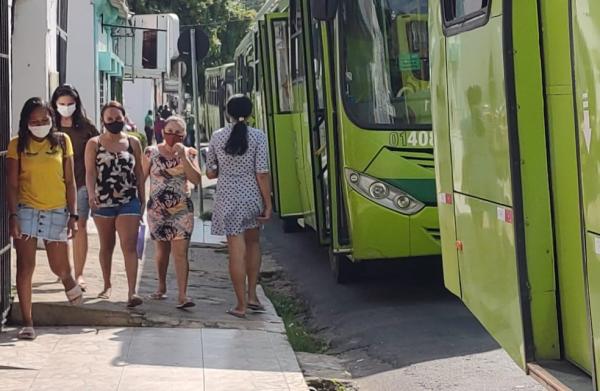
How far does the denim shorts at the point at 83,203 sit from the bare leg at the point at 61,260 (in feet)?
3.65

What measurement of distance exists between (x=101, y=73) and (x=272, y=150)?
13.3 metres

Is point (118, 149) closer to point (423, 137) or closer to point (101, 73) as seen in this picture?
point (423, 137)

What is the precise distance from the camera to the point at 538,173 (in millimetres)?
4961

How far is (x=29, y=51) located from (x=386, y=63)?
5172 mm

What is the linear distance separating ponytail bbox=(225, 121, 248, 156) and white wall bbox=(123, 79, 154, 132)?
32944mm

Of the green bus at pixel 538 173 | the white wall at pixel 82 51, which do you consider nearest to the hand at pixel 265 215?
the green bus at pixel 538 173

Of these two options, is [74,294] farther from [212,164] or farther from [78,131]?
[78,131]

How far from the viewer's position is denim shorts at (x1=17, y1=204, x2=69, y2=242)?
838 cm

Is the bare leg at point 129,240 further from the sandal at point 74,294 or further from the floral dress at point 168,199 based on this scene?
the sandal at point 74,294

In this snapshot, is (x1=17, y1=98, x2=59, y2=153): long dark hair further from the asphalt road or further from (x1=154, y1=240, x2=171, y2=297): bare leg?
the asphalt road

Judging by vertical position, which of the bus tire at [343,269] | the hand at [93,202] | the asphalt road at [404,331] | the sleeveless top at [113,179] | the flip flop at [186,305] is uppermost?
the sleeveless top at [113,179]

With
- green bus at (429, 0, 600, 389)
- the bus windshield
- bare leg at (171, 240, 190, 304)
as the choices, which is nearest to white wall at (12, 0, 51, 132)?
bare leg at (171, 240, 190, 304)

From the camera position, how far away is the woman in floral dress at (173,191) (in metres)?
9.47

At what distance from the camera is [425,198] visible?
983cm
